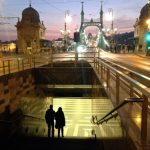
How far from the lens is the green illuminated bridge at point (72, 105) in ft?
21.7

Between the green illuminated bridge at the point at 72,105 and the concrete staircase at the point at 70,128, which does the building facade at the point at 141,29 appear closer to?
the green illuminated bridge at the point at 72,105

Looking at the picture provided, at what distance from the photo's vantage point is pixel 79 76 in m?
23.6

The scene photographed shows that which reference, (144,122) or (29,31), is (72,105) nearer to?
(144,122)

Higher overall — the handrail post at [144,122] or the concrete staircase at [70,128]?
the handrail post at [144,122]

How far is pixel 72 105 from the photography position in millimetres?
24516

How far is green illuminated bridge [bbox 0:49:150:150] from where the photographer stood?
6.63 meters

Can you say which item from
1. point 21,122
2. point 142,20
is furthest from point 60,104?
point 142,20

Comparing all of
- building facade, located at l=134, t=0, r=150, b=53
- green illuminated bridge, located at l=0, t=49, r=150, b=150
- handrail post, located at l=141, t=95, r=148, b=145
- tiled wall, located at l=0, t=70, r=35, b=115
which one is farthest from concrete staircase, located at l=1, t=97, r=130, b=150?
building facade, located at l=134, t=0, r=150, b=53

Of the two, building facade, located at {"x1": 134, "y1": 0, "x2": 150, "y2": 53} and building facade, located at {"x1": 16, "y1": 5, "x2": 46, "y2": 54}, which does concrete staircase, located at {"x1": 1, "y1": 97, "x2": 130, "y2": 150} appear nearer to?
building facade, located at {"x1": 16, "y1": 5, "x2": 46, "y2": 54}

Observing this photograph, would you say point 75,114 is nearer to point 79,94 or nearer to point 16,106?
point 79,94

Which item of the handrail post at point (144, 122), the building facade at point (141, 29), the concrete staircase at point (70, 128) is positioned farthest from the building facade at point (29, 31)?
the handrail post at point (144, 122)

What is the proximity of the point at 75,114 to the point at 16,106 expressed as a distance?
667 cm

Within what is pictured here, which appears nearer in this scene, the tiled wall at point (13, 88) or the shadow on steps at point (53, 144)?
the shadow on steps at point (53, 144)

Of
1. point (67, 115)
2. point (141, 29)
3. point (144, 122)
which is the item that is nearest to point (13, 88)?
point (67, 115)
